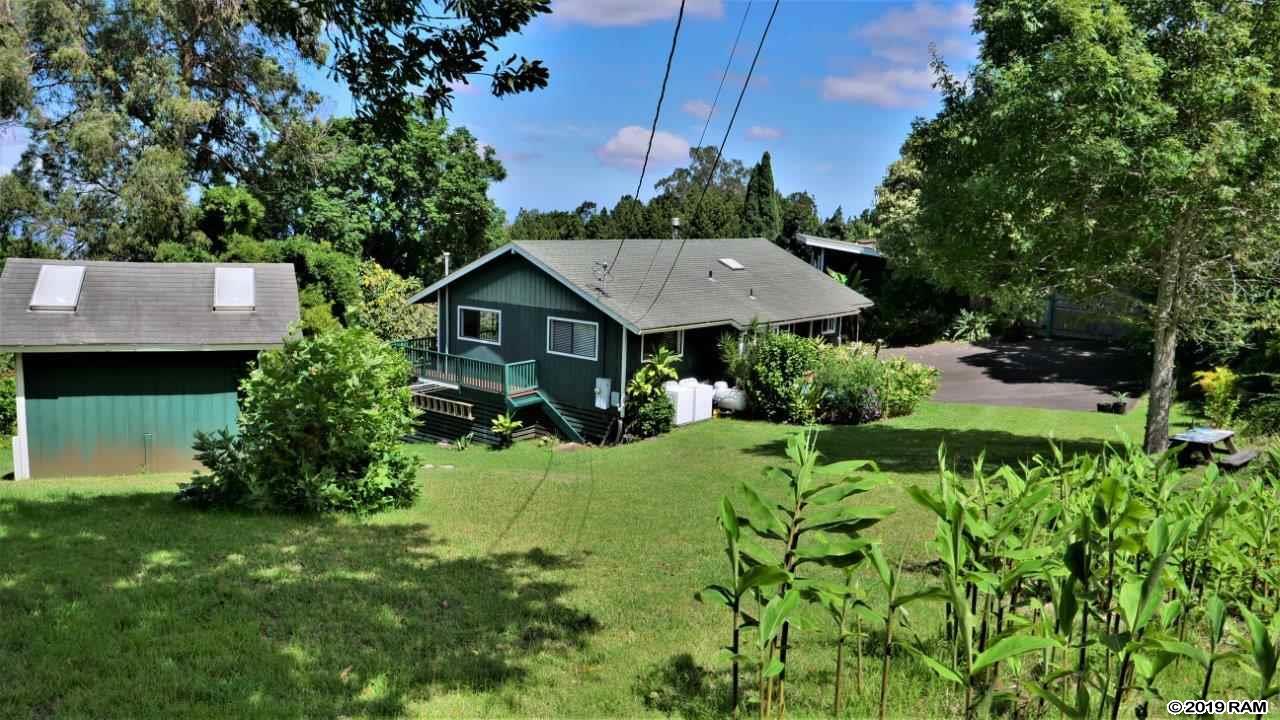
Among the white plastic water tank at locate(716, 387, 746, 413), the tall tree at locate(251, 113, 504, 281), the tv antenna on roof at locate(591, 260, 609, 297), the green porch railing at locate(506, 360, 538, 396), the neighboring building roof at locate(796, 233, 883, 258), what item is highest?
the tall tree at locate(251, 113, 504, 281)

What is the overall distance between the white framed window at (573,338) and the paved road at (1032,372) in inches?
368

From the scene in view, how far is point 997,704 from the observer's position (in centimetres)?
371

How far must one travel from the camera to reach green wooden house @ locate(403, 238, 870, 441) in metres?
20.0

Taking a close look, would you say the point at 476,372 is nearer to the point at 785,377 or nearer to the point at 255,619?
the point at 785,377

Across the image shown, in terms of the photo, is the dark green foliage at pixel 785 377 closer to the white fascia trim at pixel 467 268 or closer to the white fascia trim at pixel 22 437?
the white fascia trim at pixel 467 268

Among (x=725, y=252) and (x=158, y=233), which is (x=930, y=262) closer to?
(x=725, y=252)

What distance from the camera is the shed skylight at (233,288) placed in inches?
607

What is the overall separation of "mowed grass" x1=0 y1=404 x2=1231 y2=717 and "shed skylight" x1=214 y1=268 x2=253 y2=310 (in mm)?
4909

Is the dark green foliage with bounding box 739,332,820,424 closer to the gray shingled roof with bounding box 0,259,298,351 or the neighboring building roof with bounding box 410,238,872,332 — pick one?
the neighboring building roof with bounding box 410,238,872,332

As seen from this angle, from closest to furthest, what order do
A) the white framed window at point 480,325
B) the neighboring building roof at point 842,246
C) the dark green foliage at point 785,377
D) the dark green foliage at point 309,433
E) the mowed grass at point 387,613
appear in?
the mowed grass at point 387,613, the dark green foliage at point 309,433, the dark green foliage at point 785,377, the white framed window at point 480,325, the neighboring building roof at point 842,246

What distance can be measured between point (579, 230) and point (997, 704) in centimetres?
4705

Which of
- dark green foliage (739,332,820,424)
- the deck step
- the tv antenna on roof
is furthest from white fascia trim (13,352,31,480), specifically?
dark green foliage (739,332,820,424)

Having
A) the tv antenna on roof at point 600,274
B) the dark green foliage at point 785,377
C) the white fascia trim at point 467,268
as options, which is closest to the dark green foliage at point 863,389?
the dark green foliage at point 785,377

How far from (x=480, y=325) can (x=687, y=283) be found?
19.2ft
